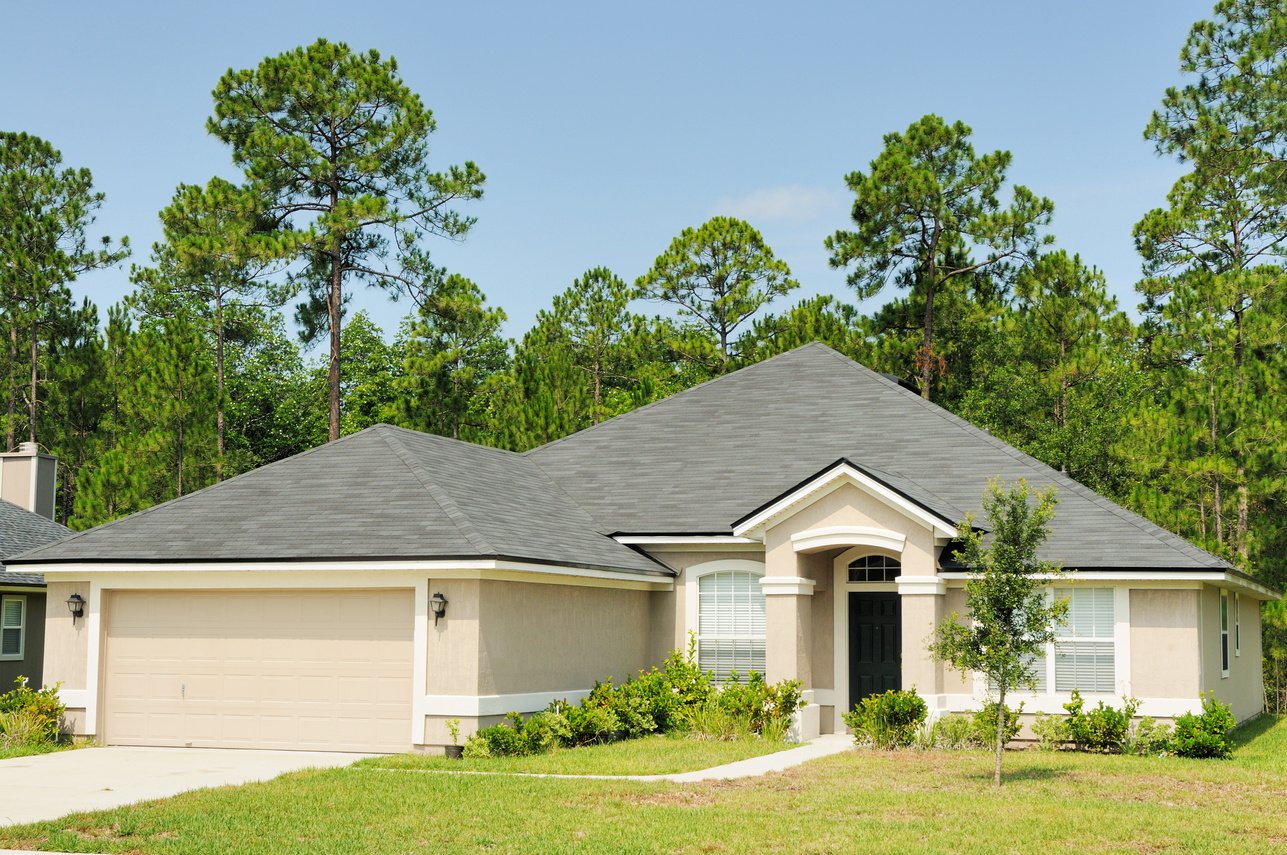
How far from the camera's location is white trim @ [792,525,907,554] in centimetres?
2047

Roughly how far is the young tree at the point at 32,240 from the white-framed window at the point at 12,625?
19040 mm

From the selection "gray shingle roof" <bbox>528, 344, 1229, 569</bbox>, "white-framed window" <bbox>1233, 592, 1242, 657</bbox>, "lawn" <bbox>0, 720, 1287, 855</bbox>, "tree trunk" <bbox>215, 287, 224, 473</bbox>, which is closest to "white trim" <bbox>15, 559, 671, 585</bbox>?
"lawn" <bbox>0, 720, 1287, 855</bbox>

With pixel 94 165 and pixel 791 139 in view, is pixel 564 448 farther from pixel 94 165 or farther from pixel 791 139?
pixel 94 165

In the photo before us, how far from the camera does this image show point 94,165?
46.2 metres

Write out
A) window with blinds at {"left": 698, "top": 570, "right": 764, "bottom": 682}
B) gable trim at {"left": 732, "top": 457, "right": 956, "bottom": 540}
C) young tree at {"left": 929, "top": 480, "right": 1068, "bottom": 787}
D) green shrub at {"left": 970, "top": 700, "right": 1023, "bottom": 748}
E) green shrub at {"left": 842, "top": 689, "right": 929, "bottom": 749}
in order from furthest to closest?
window with blinds at {"left": 698, "top": 570, "right": 764, "bottom": 682} < gable trim at {"left": 732, "top": 457, "right": 956, "bottom": 540} < green shrub at {"left": 842, "top": 689, "right": 929, "bottom": 749} < green shrub at {"left": 970, "top": 700, "right": 1023, "bottom": 748} < young tree at {"left": 929, "top": 480, "right": 1068, "bottom": 787}

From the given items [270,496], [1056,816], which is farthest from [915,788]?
[270,496]

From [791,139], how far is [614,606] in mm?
13661

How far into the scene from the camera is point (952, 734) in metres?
19.6

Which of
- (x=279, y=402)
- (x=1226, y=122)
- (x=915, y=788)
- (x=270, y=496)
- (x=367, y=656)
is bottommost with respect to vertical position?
(x=915, y=788)

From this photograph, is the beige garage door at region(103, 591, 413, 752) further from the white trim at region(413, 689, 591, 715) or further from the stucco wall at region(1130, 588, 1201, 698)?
the stucco wall at region(1130, 588, 1201, 698)

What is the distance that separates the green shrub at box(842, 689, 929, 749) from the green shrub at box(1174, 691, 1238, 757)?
352cm

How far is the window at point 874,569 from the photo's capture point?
74.7 feet

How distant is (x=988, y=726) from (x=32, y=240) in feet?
119

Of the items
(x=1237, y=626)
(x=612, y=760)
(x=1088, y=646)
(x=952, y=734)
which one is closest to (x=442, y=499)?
(x=612, y=760)
